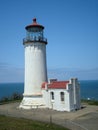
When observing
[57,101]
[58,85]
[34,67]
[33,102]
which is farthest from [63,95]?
[34,67]

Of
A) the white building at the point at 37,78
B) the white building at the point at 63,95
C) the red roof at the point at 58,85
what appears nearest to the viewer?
the white building at the point at 63,95

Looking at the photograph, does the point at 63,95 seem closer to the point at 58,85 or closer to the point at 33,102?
the point at 58,85

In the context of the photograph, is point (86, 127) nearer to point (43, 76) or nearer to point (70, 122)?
point (70, 122)

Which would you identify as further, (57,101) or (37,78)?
(37,78)

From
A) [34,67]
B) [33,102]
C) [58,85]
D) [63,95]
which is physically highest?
[34,67]

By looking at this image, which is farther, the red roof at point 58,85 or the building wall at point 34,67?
the building wall at point 34,67

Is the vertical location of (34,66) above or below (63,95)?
above

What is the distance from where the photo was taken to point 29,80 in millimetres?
25672

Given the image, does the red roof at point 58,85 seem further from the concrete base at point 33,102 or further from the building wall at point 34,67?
Answer: the concrete base at point 33,102

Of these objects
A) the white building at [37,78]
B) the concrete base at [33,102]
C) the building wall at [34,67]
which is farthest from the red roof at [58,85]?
the concrete base at [33,102]

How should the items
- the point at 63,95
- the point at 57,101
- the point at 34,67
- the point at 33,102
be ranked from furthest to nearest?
the point at 34,67, the point at 33,102, the point at 57,101, the point at 63,95

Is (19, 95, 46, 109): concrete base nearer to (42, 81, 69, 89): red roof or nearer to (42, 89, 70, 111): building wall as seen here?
(42, 89, 70, 111): building wall

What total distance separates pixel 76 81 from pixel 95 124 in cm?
878

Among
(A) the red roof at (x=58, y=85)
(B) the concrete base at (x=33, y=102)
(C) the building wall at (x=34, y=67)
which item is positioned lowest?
(B) the concrete base at (x=33, y=102)
